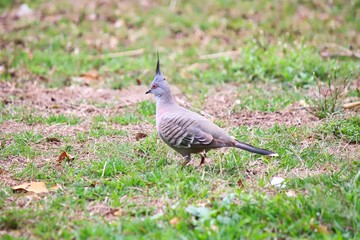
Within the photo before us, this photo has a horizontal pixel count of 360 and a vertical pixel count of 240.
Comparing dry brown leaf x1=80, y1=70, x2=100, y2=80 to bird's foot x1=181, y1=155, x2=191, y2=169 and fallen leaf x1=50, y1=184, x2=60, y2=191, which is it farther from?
fallen leaf x1=50, y1=184, x2=60, y2=191

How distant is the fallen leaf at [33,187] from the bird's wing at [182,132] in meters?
1.11

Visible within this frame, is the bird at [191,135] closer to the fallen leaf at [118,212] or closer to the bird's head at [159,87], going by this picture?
the bird's head at [159,87]

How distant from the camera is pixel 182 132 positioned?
4.76 metres

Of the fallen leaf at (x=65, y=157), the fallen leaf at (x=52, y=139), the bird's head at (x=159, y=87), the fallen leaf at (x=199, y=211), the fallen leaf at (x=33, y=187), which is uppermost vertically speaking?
the bird's head at (x=159, y=87)

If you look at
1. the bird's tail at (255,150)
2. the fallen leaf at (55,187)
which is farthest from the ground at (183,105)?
the bird's tail at (255,150)

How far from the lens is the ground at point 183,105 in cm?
387

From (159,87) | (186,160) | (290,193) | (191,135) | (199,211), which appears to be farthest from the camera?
(159,87)

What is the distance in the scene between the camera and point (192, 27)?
32.9 ft

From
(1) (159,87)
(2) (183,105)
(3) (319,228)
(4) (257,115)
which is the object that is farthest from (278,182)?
(2) (183,105)

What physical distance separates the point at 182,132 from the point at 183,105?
6.89 ft

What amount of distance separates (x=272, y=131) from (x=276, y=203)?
1847mm

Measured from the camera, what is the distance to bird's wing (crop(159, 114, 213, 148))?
4688 mm

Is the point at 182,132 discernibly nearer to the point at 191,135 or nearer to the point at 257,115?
the point at 191,135

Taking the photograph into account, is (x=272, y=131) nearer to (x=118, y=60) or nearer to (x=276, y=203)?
(x=276, y=203)
